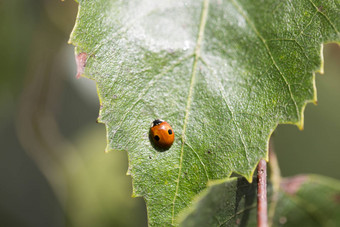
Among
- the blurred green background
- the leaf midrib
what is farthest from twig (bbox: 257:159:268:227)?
the blurred green background

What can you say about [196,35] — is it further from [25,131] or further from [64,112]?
[64,112]

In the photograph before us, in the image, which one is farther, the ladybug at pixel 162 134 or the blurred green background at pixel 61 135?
the blurred green background at pixel 61 135

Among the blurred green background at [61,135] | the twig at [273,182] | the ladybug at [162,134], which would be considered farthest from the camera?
the blurred green background at [61,135]

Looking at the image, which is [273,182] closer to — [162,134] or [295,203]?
[295,203]

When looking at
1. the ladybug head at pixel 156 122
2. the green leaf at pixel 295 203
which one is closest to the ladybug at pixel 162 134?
the ladybug head at pixel 156 122

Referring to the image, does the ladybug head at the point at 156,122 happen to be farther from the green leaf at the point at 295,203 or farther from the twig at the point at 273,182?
the twig at the point at 273,182

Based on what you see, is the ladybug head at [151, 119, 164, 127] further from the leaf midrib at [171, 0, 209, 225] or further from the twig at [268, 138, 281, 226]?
the twig at [268, 138, 281, 226]

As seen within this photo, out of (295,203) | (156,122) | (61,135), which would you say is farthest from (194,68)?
(61,135)
